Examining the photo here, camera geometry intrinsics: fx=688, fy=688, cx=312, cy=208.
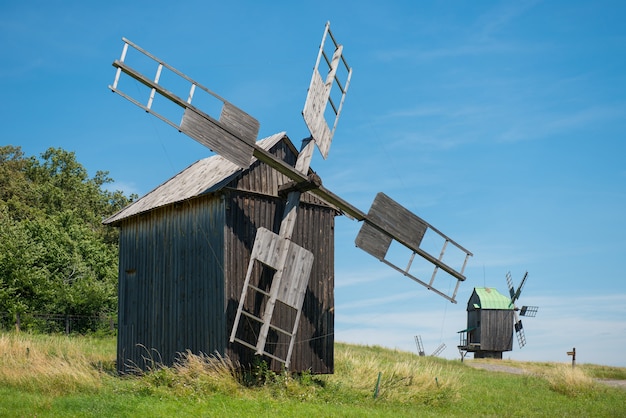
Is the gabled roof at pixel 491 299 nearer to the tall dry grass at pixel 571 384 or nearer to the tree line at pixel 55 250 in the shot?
the tall dry grass at pixel 571 384

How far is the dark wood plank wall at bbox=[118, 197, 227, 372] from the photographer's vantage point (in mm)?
17312

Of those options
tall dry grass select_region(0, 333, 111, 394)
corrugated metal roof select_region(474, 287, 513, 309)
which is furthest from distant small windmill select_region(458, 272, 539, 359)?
tall dry grass select_region(0, 333, 111, 394)

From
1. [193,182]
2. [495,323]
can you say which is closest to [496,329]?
[495,323]

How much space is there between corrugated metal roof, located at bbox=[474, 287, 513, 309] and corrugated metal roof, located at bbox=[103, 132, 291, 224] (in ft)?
90.6

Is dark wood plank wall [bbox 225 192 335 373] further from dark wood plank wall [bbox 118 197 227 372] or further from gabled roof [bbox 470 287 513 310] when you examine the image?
gabled roof [bbox 470 287 513 310]

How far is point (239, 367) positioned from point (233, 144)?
5397 millimetres

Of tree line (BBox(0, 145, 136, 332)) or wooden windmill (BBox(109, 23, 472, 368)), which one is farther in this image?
tree line (BBox(0, 145, 136, 332))

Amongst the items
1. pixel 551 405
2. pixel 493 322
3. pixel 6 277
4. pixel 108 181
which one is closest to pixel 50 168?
pixel 108 181

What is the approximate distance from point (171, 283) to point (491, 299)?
3017cm

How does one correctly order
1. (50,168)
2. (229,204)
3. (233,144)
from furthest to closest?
(50,168) → (229,204) → (233,144)

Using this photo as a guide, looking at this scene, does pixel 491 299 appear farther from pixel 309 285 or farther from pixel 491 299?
pixel 309 285

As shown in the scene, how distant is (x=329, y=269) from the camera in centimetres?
1928

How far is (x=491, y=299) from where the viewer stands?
146 ft

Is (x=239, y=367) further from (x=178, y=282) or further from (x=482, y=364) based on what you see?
(x=482, y=364)
